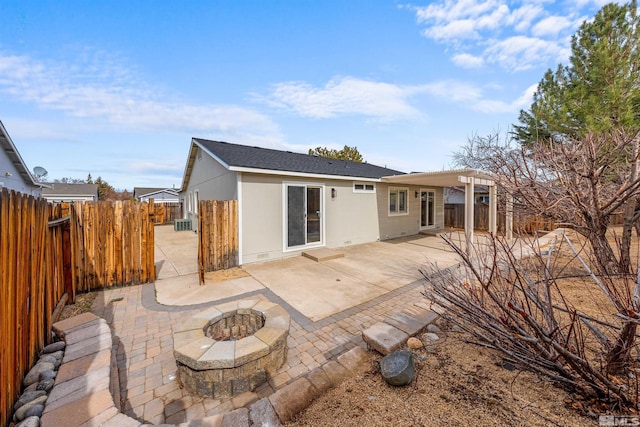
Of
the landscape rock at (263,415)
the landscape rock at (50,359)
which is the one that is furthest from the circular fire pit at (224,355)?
the landscape rock at (50,359)

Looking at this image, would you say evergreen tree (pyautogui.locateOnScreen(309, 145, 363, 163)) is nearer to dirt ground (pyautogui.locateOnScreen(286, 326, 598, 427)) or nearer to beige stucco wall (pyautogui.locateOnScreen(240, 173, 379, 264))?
beige stucco wall (pyautogui.locateOnScreen(240, 173, 379, 264))

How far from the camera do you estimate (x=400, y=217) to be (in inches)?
443

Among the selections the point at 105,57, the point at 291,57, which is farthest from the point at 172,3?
the point at 291,57

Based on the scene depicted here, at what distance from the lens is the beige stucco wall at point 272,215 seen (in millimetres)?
6691

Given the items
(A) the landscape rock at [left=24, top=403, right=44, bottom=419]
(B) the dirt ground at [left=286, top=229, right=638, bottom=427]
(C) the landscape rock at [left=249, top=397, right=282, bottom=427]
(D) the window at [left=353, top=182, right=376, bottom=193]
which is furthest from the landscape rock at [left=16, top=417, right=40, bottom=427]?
(D) the window at [left=353, top=182, right=376, bottom=193]

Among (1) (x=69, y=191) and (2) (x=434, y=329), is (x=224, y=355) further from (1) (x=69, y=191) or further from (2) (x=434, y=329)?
(1) (x=69, y=191)

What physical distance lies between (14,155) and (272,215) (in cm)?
1322

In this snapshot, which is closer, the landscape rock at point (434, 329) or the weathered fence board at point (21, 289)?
the weathered fence board at point (21, 289)

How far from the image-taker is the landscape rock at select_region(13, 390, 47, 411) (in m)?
1.96

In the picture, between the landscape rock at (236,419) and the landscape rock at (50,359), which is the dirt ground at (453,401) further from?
the landscape rock at (50,359)

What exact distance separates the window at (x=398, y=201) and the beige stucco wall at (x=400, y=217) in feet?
0.46

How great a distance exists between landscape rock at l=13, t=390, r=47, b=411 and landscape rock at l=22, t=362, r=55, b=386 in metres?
0.16

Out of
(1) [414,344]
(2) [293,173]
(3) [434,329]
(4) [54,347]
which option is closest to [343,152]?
(2) [293,173]

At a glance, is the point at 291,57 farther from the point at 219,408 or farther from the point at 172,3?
the point at 219,408
